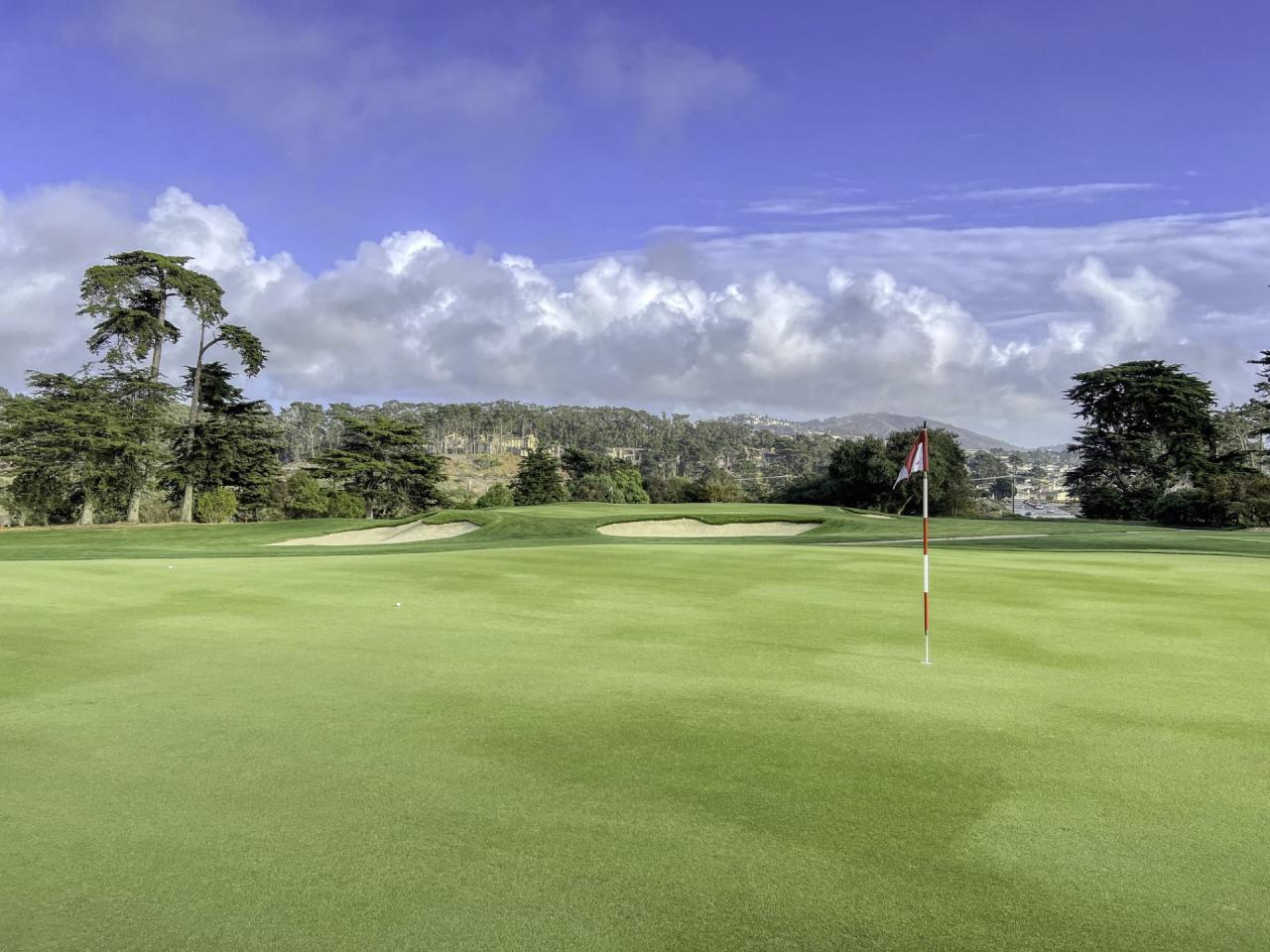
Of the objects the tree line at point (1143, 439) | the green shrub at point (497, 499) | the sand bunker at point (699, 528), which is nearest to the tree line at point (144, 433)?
the green shrub at point (497, 499)

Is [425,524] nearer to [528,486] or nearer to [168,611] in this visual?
[168,611]

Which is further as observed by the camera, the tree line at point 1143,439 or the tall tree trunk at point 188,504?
the tree line at point 1143,439

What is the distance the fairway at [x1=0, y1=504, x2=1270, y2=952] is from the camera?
11.5ft

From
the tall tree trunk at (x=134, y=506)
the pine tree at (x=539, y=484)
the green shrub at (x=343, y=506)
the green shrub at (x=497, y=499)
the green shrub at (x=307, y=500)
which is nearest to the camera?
the tall tree trunk at (x=134, y=506)

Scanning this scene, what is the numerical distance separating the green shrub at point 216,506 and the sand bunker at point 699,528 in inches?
984

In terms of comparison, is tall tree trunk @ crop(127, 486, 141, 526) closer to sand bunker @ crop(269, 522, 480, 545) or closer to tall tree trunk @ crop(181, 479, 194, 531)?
tall tree trunk @ crop(181, 479, 194, 531)

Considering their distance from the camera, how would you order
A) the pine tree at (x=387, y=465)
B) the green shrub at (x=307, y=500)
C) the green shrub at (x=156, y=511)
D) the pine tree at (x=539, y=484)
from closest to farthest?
the green shrub at (x=156, y=511), the green shrub at (x=307, y=500), the pine tree at (x=387, y=465), the pine tree at (x=539, y=484)

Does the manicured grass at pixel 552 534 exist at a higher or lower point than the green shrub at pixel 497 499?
lower

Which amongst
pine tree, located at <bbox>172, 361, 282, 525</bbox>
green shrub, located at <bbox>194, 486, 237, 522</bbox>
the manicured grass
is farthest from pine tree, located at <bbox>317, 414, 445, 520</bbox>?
the manicured grass

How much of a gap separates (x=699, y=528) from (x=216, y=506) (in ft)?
95.3

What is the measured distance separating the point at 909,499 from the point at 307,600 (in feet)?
192

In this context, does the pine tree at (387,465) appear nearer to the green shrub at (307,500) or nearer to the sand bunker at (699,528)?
the green shrub at (307,500)

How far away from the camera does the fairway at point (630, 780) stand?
3.50m

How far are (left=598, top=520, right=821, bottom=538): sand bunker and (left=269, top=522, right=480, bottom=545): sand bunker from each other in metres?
6.54
